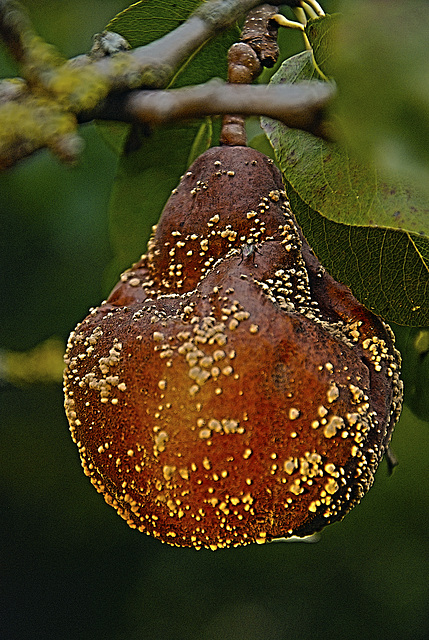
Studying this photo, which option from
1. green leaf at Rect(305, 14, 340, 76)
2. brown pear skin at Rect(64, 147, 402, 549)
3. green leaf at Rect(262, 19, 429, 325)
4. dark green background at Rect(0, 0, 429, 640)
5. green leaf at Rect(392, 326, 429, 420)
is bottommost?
dark green background at Rect(0, 0, 429, 640)

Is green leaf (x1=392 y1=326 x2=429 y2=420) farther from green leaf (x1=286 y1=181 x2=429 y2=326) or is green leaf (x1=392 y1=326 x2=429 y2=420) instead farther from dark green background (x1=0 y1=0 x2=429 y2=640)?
dark green background (x1=0 y1=0 x2=429 y2=640)

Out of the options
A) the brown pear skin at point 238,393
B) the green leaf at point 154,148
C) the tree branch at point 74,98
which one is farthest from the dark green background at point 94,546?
the tree branch at point 74,98

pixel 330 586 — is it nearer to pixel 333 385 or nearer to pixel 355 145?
pixel 333 385

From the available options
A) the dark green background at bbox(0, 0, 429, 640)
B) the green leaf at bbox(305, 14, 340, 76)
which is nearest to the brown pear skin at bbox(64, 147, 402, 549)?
the green leaf at bbox(305, 14, 340, 76)

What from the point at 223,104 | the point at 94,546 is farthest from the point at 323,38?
the point at 94,546

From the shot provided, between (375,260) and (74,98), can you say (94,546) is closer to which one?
(375,260)

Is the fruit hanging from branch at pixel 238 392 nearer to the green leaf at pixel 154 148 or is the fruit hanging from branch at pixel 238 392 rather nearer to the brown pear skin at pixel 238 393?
the brown pear skin at pixel 238 393
